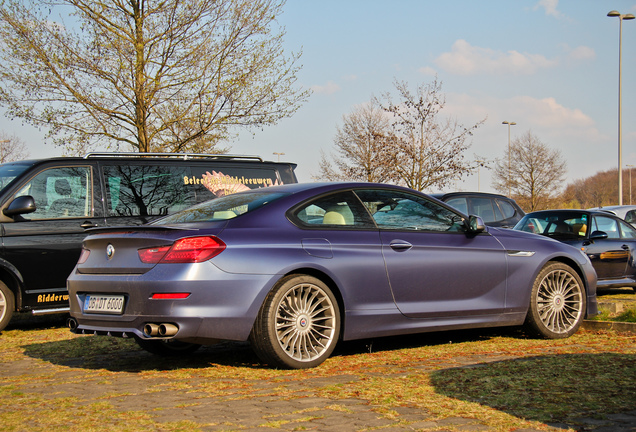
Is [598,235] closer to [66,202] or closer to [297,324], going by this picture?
[297,324]

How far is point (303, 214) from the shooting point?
607 cm

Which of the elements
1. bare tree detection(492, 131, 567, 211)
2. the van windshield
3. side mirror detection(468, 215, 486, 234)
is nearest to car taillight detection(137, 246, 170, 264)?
side mirror detection(468, 215, 486, 234)

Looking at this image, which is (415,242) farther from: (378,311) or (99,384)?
(99,384)

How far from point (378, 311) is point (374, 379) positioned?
3.14 feet

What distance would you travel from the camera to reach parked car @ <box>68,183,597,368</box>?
540cm

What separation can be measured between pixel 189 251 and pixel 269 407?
144cm

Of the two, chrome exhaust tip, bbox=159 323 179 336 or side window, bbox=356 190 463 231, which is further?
side window, bbox=356 190 463 231

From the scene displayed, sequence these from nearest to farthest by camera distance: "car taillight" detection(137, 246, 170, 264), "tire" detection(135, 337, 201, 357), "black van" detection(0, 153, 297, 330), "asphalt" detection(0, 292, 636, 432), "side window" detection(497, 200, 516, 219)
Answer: "asphalt" detection(0, 292, 636, 432), "car taillight" detection(137, 246, 170, 264), "tire" detection(135, 337, 201, 357), "black van" detection(0, 153, 297, 330), "side window" detection(497, 200, 516, 219)

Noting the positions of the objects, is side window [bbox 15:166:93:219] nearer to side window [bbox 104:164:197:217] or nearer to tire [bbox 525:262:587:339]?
side window [bbox 104:164:197:217]

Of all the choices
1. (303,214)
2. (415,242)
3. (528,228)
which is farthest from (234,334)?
(528,228)

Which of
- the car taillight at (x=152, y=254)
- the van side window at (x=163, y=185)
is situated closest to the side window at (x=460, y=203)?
the van side window at (x=163, y=185)

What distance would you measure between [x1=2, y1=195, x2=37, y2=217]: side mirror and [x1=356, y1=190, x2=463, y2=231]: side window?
168 inches

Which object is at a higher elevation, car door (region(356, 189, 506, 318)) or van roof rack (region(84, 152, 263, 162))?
van roof rack (region(84, 152, 263, 162))

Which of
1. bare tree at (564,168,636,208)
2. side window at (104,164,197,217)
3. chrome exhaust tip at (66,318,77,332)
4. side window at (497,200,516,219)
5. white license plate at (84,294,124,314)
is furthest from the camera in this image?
bare tree at (564,168,636,208)
